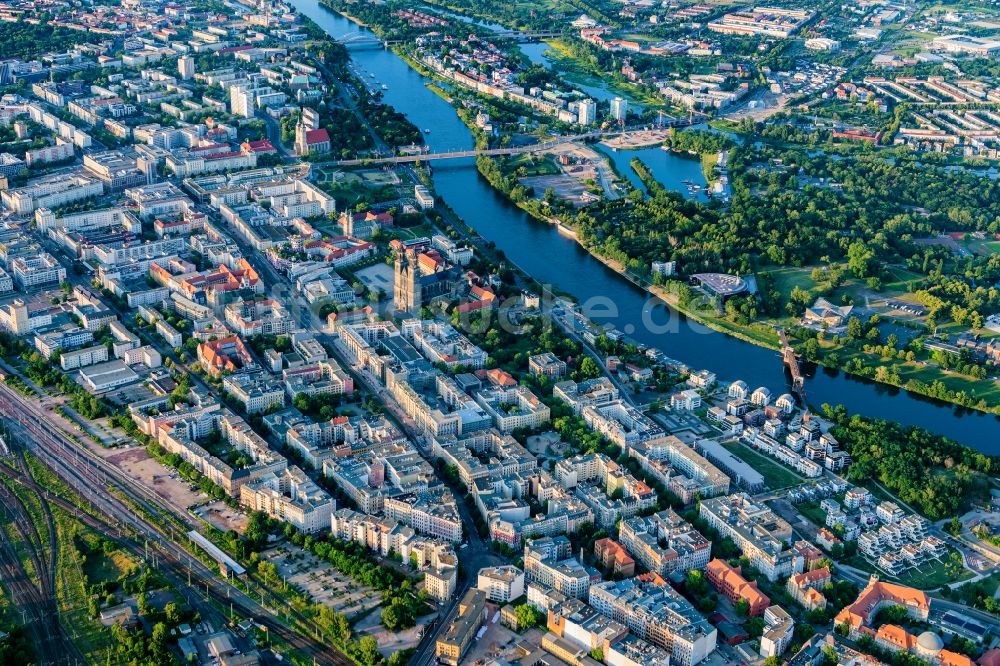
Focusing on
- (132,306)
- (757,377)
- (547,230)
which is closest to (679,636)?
(757,377)

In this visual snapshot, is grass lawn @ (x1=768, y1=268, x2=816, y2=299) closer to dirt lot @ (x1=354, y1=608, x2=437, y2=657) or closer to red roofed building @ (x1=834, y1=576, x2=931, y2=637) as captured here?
red roofed building @ (x1=834, y1=576, x2=931, y2=637)

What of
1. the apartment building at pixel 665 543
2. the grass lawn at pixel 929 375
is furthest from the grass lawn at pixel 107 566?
the grass lawn at pixel 929 375

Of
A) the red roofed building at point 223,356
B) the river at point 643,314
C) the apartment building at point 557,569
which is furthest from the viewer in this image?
the river at point 643,314

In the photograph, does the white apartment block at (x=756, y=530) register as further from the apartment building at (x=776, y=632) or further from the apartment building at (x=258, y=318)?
the apartment building at (x=258, y=318)

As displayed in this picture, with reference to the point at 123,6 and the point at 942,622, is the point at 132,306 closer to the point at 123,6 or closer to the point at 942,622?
the point at 942,622

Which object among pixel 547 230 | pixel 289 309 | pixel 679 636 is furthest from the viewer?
pixel 547 230

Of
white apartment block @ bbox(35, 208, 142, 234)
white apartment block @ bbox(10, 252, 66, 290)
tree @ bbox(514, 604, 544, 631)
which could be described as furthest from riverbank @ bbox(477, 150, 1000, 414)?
white apartment block @ bbox(10, 252, 66, 290)
